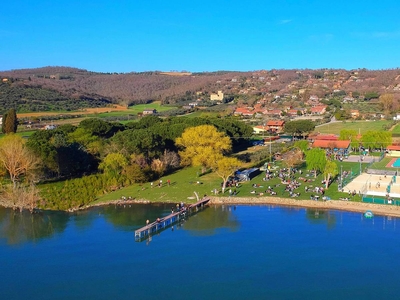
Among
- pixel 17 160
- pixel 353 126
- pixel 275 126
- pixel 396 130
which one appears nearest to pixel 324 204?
pixel 17 160

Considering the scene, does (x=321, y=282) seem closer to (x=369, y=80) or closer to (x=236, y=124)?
(x=236, y=124)

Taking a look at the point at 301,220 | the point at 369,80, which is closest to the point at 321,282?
the point at 301,220

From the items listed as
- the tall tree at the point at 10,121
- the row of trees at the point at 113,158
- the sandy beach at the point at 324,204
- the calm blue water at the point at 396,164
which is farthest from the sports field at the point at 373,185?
the tall tree at the point at 10,121

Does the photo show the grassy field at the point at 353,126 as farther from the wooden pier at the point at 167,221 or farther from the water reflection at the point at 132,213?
the water reflection at the point at 132,213

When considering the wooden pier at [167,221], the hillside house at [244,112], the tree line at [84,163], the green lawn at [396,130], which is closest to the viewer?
the wooden pier at [167,221]

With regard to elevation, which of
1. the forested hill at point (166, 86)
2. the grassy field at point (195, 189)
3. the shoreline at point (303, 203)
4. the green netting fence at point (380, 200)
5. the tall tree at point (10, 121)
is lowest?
the shoreline at point (303, 203)

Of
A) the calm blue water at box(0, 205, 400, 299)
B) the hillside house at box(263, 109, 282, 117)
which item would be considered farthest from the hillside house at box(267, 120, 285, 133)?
the calm blue water at box(0, 205, 400, 299)
